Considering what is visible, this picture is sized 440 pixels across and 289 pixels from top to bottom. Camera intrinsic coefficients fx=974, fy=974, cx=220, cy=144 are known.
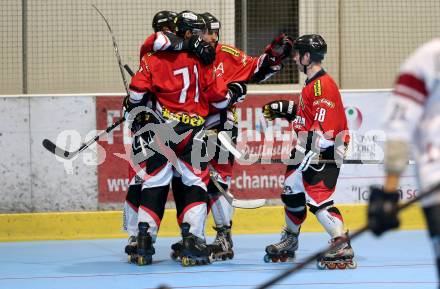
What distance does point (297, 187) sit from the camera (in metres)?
6.30

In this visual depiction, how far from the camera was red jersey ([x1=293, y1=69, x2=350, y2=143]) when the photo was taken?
237 inches

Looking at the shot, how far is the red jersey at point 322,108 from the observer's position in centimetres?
603

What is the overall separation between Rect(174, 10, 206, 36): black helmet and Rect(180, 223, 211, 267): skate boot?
1261 millimetres

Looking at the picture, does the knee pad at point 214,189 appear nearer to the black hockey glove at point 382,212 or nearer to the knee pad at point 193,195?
the knee pad at point 193,195

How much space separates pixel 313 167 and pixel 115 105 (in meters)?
2.39

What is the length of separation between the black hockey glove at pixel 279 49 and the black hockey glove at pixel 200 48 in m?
0.63

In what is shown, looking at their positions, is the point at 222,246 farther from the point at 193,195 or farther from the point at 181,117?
the point at 181,117

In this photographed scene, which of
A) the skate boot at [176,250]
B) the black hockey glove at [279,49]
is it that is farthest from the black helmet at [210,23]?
the skate boot at [176,250]

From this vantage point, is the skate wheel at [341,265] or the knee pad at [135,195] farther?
the knee pad at [135,195]

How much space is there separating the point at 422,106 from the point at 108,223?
485 centimetres

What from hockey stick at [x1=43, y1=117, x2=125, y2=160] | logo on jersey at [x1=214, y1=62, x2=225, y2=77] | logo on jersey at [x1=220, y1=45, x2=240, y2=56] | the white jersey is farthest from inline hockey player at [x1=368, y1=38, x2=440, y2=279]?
hockey stick at [x1=43, y1=117, x2=125, y2=160]

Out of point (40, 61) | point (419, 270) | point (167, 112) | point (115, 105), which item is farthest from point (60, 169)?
point (419, 270)

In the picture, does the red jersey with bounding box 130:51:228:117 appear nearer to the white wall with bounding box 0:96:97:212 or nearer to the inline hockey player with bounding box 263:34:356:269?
the inline hockey player with bounding box 263:34:356:269

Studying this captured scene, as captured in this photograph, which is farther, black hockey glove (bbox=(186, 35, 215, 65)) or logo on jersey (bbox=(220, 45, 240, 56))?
logo on jersey (bbox=(220, 45, 240, 56))
